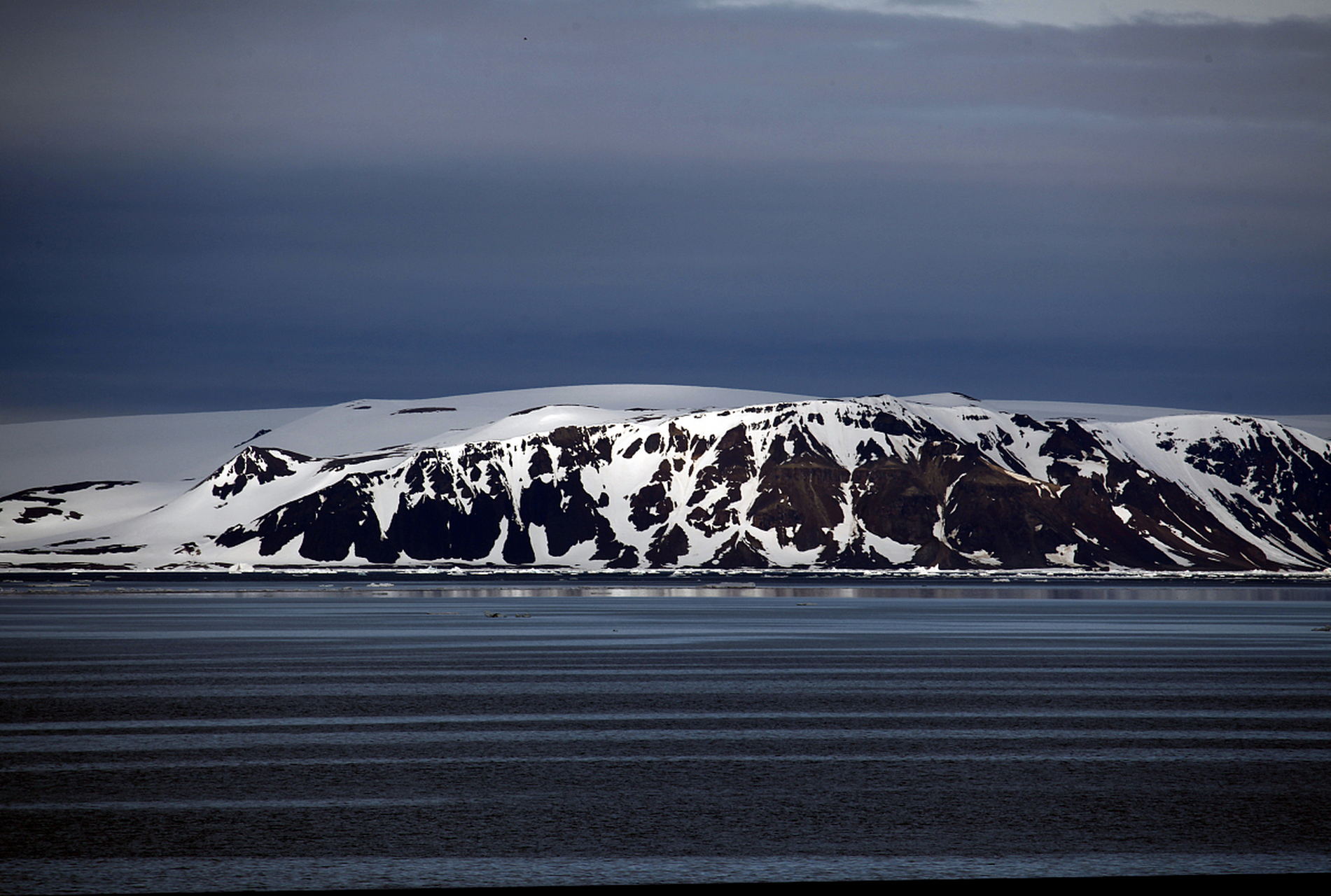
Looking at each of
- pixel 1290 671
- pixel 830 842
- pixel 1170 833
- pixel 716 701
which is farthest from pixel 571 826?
pixel 1290 671

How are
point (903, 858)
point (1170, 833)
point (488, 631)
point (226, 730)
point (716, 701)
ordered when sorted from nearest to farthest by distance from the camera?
point (903, 858)
point (1170, 833)
point (226, 730)
point (716, 701)
point (488, 631)

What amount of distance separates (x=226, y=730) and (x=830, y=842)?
14.3m

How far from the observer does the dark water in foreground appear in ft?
53.5

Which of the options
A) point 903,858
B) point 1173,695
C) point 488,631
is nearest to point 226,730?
point 903,858

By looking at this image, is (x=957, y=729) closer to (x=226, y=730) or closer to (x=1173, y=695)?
(x=1173, y=695)

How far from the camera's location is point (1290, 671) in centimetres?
4244

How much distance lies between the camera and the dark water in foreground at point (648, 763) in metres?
16.3

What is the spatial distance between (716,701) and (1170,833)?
1667cm

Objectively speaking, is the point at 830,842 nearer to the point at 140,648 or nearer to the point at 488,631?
the point at 140,648

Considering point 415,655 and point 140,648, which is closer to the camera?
point 415,655

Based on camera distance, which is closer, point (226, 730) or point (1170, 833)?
point (1170, 833)

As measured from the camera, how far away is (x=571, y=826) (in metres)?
18.2

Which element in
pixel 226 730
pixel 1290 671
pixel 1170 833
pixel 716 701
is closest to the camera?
pixel 1170 833

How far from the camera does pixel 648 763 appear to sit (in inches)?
923
